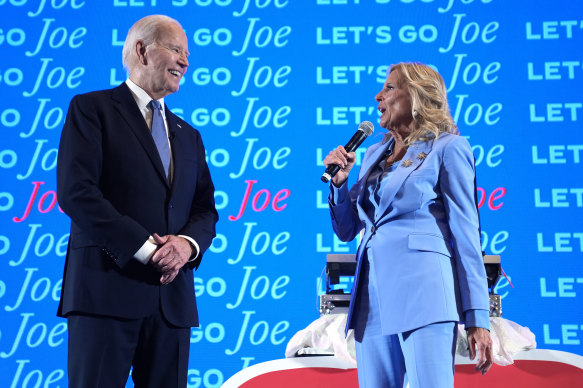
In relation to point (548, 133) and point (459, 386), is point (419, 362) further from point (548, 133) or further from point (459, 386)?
point (548, 133)

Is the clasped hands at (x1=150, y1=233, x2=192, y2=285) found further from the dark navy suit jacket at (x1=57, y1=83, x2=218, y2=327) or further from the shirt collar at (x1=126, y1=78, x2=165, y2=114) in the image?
the shirt collar at (x1=126, y1=78, x2=165, y2=114)

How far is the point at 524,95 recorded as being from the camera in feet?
12.5

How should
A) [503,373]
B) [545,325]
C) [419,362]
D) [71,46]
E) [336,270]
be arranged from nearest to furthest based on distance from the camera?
[419,362] < [503,373] < [336,270] < [545,325] < [71,46]

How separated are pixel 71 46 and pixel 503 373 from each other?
118 inches

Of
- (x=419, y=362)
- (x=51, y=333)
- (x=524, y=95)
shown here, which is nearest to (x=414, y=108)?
(x=419, y=362)

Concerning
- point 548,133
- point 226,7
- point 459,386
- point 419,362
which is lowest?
point 459,386

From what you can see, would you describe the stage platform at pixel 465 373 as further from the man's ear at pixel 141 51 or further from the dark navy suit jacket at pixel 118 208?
the man's ear at pixel 141 51

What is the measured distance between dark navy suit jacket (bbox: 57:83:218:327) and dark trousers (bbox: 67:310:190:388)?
3cm

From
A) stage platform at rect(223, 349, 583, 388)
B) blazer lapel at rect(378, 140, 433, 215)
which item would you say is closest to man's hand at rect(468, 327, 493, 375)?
blazer lapel at rect(378, 140, 433, 215)

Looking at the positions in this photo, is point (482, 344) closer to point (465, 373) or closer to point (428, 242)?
point (428, 242)

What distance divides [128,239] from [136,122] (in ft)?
1.31

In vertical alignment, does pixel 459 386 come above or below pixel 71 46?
below

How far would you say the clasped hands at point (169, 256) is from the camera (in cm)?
180

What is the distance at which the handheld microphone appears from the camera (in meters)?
1.92
